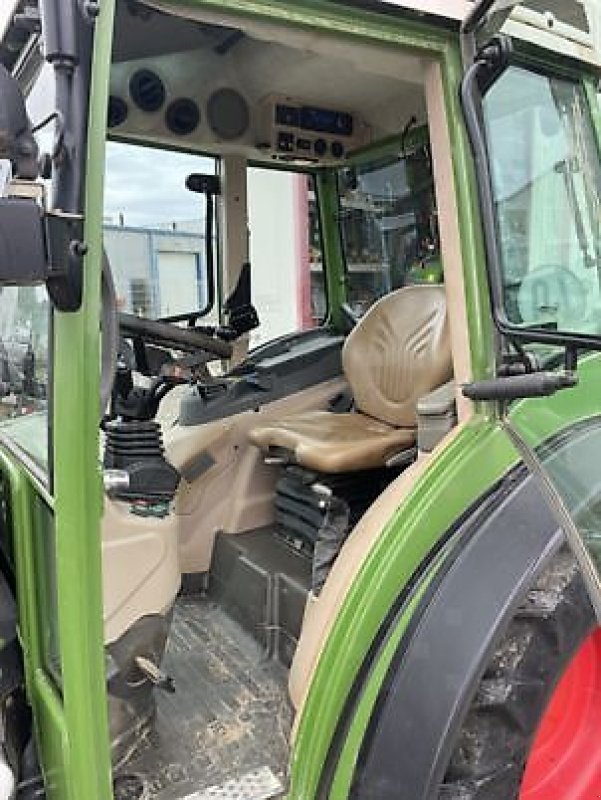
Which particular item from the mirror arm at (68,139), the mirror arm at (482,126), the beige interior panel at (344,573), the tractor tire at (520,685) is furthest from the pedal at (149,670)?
the mirror arm at (482,126)

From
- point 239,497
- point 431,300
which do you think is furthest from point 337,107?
point 239,497

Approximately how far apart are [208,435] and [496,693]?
151cm

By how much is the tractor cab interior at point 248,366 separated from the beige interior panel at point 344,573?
10 millimetres

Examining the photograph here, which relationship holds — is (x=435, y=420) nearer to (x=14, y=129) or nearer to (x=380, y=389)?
(x=14, y=129)

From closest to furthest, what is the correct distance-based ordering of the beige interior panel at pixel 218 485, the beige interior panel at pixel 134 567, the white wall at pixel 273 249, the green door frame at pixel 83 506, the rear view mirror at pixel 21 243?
the rear view mirror at pixel 21 243 → the green door frame at pixel 83 506 → the beige interior panel at pixel 134 567 → the beige interior panel at pixel 218 485 → the white wall at pixel 273 249

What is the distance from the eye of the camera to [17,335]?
1.72m

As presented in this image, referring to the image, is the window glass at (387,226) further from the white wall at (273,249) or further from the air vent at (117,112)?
the air vent at (117,112)

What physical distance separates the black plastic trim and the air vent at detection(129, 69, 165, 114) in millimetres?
1830

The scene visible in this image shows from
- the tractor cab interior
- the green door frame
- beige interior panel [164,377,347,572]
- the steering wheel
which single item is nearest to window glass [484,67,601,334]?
the steering wheel

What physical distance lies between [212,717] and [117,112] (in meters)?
1.82

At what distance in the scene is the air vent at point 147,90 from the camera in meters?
2.40

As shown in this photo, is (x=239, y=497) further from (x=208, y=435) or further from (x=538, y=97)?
(x=538, y=97)

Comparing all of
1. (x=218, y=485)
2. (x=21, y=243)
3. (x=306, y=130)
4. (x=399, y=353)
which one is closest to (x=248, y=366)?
(x=218, y=485)

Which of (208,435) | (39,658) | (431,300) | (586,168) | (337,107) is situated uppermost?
(337,107)
